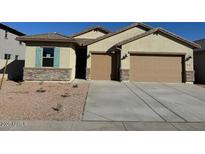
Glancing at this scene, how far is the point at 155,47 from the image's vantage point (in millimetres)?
16766

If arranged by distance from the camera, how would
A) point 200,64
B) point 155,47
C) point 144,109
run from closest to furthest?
point 144,109, point 155,47, point 200,64

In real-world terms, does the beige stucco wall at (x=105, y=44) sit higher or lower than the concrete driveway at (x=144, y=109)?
higher

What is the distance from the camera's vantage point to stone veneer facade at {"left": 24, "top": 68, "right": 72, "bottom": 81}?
14945 mm

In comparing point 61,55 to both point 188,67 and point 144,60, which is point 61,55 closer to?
point 144,60

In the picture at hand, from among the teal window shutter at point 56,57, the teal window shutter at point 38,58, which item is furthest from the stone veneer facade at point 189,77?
the teal window shutter at point 38,58

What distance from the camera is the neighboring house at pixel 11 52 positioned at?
19.2 m

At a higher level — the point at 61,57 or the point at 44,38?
the point at 44,38

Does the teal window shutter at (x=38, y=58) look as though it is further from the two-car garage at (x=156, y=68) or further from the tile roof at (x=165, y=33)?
the two-car garage at (x=156, y=68)

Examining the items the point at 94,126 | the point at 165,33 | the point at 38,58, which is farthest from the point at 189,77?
the point at 94,126

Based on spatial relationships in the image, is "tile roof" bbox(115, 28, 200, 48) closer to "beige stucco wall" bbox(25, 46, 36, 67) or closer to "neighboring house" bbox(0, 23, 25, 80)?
"beige stucco wall" bbox(25, 46, 36, 67)

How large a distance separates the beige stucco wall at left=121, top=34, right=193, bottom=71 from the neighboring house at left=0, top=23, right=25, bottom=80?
31.9 ft

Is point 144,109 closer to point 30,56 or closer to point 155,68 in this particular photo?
point 155,68

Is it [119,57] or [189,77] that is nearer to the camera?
[189,77]

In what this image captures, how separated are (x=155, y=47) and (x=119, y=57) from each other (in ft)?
10.1
